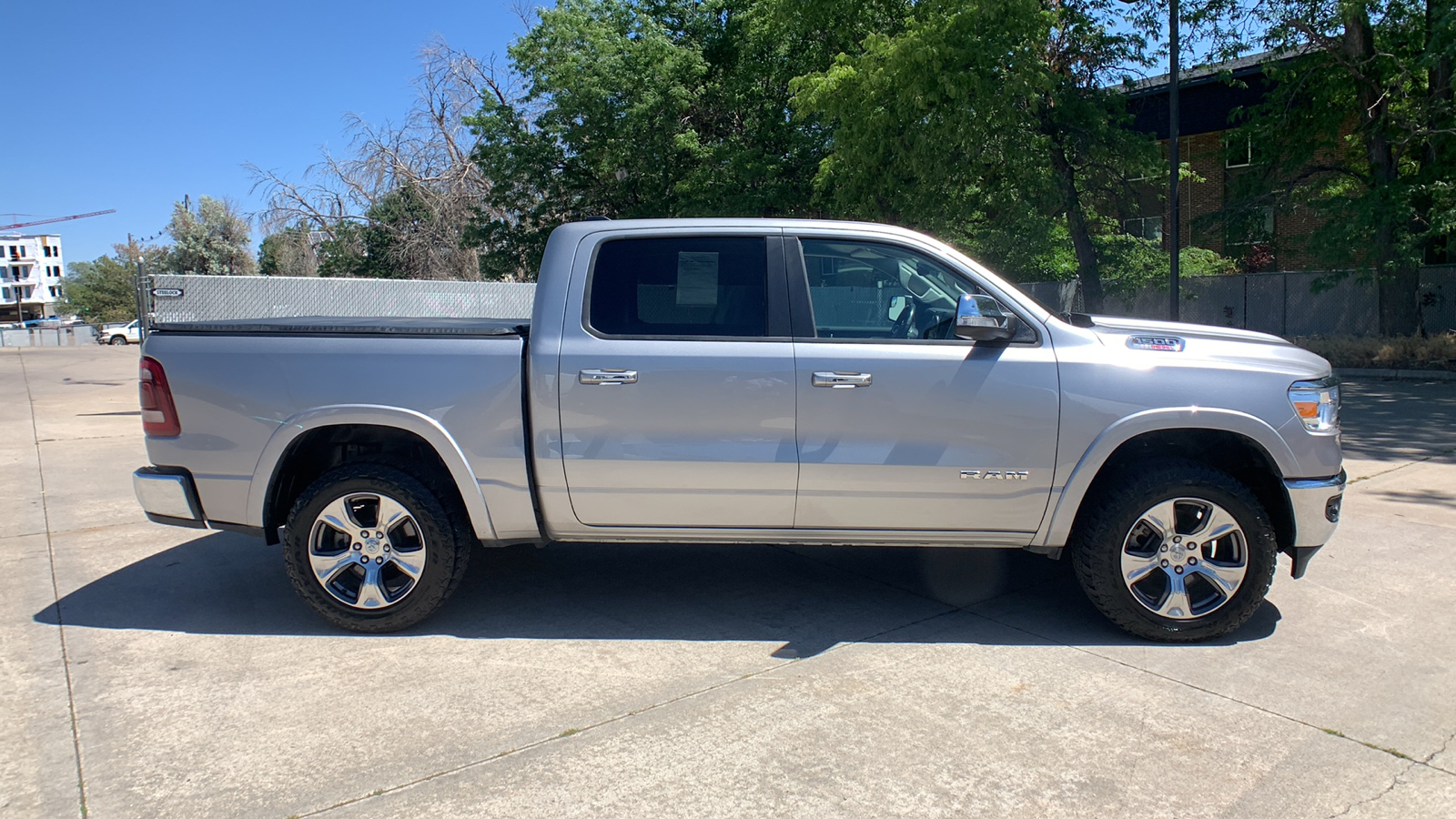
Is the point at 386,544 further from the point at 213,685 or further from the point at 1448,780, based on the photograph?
the point at 1448,780

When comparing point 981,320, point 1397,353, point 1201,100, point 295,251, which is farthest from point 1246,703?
point 295,251

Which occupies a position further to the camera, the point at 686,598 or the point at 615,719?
the point at 686,598

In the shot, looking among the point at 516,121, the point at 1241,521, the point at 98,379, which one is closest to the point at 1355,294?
the point at 516,121

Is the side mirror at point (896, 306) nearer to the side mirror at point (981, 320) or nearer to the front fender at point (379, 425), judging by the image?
the side mirror at point (981, 320)

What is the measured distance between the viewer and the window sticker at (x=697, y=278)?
462 centimetres

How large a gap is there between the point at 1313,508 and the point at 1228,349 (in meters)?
0.78

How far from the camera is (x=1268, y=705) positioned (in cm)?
381

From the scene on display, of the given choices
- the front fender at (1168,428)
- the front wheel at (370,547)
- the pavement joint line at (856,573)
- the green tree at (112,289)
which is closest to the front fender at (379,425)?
the front wheel at (370,547)

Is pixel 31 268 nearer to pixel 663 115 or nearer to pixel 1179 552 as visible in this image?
pixel 663 115

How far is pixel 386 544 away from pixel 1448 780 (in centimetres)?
413

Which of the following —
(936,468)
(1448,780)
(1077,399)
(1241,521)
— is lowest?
(1448,780)

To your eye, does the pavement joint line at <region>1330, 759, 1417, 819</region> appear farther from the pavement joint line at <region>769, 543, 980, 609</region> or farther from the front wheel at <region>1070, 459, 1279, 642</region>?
the pavement joint line at <region>769, 543, 980, 609</region>

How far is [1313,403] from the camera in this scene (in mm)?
4387

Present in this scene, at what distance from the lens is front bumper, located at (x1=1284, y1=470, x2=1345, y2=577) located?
4367 millimetres
